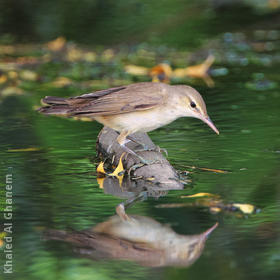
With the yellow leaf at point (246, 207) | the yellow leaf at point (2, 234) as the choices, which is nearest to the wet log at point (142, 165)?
the yellow leaf at point (246, 207)

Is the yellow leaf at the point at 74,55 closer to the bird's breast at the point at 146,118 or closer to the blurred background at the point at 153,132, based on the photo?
the blurred background at the point at 153,132

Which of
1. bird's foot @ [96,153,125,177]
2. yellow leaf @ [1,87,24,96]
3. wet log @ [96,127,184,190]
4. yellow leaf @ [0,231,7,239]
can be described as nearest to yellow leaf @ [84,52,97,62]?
yellow leaf @ [1,87,24,96]

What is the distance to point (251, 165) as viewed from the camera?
20.7ft

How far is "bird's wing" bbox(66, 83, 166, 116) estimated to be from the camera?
610 cm

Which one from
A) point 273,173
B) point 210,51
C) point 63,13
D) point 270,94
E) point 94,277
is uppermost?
point 63,13

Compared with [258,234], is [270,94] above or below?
above

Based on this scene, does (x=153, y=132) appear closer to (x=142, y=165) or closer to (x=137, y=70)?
(x=142, y=165)

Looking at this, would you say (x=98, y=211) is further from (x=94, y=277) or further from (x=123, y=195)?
(x=94, y=277)

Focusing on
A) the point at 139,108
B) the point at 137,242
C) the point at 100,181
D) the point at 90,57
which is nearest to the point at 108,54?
the point at 90,57

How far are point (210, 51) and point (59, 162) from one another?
580 centimetres

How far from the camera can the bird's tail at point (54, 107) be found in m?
6.20

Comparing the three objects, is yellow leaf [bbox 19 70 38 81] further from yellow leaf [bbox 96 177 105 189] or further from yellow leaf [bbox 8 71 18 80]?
yellow leaf [bbox 96 177 105 189]

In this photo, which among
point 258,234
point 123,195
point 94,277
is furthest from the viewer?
point 123,195

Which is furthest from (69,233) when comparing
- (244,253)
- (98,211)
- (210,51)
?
(210,51)
